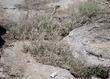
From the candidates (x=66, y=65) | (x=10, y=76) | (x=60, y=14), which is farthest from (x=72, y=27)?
(x=10, y=76)

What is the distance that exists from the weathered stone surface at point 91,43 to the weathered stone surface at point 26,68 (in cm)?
48

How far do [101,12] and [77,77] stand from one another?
6.91 feet

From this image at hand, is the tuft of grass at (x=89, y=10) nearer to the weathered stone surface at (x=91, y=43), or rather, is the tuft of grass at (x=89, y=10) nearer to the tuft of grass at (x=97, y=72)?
the weathered stone surface at (x=91, y=43)

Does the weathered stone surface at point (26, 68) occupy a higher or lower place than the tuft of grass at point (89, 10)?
lower

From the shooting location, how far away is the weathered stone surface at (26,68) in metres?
5.38

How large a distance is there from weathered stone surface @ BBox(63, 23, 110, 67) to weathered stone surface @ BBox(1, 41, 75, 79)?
483 millimetres

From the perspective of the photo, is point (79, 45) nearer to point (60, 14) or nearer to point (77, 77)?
point (77, 77)

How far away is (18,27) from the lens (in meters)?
6.54

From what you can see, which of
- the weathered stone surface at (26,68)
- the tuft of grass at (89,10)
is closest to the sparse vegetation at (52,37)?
the tuft of grass at (89,10)

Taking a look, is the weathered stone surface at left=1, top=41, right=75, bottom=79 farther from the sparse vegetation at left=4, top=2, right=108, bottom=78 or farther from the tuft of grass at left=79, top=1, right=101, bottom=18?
the tuft of grass at left=79, top=1, right=101, bottom=18

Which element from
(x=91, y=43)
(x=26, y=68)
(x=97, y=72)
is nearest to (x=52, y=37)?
(x=91, y=43)

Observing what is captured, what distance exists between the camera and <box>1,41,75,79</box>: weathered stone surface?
5.38 meters

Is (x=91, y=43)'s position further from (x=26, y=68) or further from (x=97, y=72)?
(x=26, y=68)

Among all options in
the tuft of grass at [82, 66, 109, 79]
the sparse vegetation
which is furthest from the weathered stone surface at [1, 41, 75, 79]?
the tuft of grass at [82, 66, 109, 79]
